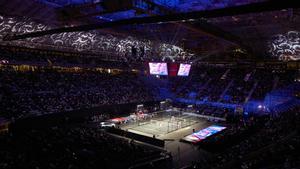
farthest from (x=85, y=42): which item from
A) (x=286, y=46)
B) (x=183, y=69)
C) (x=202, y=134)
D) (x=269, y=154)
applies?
(x=286, y=46)

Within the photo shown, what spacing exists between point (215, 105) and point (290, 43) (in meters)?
15.1

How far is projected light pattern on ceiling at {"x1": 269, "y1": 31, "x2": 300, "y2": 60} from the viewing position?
2552 centimetres

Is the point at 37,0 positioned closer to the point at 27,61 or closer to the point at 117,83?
the point at 27,61

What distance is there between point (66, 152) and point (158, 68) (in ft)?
51.9

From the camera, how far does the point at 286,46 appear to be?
98.9 feet

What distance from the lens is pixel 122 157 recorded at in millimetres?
15523

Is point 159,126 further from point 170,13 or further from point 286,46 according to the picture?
point 286,46

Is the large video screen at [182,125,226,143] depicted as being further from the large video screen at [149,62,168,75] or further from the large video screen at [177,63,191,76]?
the large video screen at [149,62,168,75]

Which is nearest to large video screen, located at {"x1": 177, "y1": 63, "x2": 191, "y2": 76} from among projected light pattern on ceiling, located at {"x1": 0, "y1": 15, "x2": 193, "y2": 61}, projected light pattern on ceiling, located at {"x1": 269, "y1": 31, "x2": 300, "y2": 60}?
projected light pattern on ceiling, located at {"x1": 0, "y1": 15, "x2": 193, "y2": 61}

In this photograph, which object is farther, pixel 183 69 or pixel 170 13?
A: pixel 183 69

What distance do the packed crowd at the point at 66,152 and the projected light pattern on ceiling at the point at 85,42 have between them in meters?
8.84

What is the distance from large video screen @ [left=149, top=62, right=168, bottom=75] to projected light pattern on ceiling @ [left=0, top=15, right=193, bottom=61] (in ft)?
7.27

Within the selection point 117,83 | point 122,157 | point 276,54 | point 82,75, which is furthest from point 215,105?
point 122,157

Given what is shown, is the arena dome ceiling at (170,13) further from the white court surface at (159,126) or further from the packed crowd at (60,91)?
the white court surface at (159,126)
